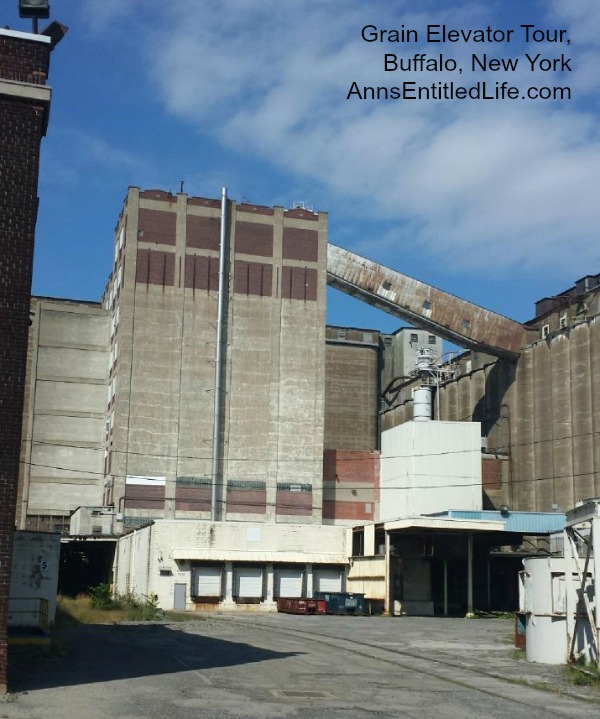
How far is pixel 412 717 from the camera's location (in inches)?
663

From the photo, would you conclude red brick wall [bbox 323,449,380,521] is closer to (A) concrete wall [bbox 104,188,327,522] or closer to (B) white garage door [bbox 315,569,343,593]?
(A) concrete wall [bbox 104,188,327,522]

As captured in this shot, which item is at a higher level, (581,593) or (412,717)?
(581,593)

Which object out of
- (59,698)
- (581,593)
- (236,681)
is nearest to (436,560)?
(581,593)

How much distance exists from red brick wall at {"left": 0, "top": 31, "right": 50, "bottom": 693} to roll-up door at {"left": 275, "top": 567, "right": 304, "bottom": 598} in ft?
129

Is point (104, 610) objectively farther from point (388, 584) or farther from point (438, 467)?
point (438, 467)

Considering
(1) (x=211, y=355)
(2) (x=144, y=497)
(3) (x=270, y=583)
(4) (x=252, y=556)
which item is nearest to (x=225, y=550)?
(4) (x=252, y=556)

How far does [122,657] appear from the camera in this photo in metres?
24.4

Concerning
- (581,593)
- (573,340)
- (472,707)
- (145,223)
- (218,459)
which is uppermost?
(145,223)

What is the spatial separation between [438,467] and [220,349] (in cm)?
2124

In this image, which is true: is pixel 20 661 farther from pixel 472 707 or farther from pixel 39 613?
pixel 472 707

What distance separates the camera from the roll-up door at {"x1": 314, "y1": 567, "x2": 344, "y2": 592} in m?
56.1

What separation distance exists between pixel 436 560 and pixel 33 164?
41.3 meters

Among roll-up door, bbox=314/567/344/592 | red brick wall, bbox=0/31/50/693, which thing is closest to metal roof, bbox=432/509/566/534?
roll-up door, bbox=314/567/344/592

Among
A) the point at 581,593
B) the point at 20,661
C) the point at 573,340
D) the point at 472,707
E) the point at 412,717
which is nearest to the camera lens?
the point at 412,717
